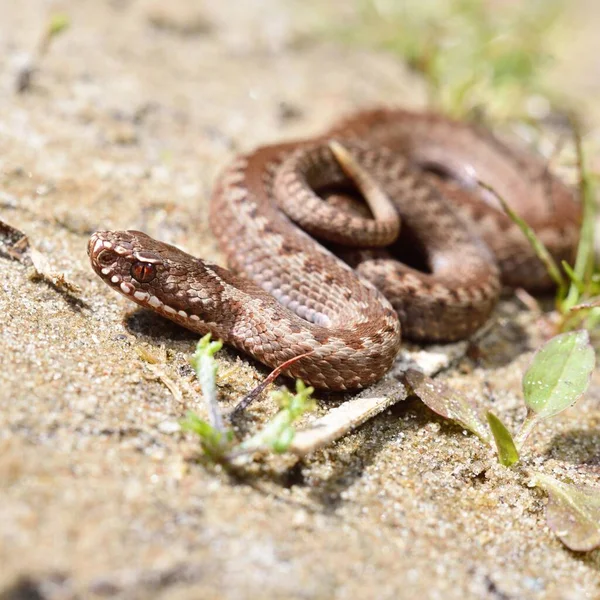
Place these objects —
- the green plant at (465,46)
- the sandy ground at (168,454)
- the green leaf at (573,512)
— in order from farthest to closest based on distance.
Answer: the green plant at (465,46) → the green leaf at (573,512) → the sandy ground at (168,454)

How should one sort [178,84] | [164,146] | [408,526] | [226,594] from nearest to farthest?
1. [226,594]
2. [408,526]
3. [164,146]
4. [178,84]

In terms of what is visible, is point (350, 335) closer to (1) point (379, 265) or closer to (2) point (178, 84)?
(1) point (379, 265)

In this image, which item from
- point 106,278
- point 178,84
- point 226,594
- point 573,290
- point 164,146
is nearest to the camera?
point 226,594

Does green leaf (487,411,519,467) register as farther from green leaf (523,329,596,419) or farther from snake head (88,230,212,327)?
snake head (88,230,212,327)

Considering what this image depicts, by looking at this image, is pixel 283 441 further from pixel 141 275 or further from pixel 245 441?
pixel 141 275

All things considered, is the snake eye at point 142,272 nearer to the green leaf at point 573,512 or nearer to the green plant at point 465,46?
the green leaf at point 573,512

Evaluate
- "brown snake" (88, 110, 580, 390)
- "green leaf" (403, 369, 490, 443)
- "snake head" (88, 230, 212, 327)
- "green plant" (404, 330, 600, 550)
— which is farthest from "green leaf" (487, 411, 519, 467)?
"snake head" (88, 230, 212, 327)

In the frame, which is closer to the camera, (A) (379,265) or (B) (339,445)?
(B) (339,445)

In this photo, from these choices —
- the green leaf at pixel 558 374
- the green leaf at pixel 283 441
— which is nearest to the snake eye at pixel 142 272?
the green leaf at pixel 283 441

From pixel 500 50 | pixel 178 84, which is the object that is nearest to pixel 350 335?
pixel 178 84
